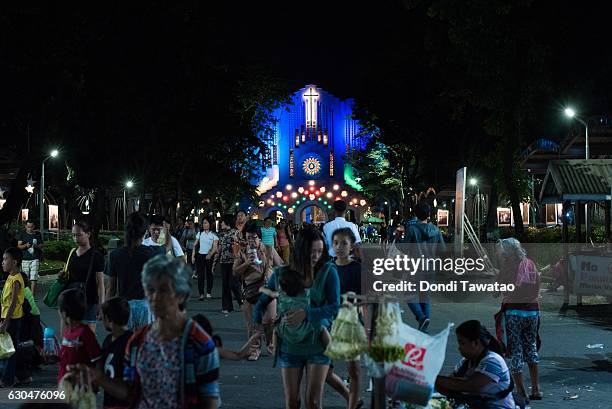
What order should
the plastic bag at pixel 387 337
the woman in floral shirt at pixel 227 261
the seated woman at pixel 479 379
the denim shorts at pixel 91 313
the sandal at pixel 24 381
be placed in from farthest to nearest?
the woman in floral shirt at pixel 227 261, the sandal at pixel 24 381, the denim shorts at pixel 91 313, the seated woman at pixel 479 379, the plastic bag at pixel 387 337

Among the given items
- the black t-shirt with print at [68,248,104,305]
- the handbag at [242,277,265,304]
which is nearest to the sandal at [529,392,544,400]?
the handbag at [242,277,265,304]

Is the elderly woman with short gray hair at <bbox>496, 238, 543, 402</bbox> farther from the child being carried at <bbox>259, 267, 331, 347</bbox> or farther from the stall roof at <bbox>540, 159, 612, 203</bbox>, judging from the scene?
the stall roof at <bbox>540, 159, 612, 203</bbox>

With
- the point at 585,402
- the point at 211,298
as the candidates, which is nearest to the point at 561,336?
the point at 585,402

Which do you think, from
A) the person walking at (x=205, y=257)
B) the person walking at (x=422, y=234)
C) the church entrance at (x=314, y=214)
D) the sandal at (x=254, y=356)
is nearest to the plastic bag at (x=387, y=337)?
the sandal at (x=254, y=356)

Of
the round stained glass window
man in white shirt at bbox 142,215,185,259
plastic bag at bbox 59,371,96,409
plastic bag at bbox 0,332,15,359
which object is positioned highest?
the round stained glass window

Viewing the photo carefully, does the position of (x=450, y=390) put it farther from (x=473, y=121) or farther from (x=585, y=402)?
(x=473, y=121)

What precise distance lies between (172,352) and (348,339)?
112cm

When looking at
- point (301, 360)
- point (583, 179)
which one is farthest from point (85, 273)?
point (583, 179)

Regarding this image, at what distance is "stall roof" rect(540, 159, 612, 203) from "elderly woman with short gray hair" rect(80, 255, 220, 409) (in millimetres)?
15824

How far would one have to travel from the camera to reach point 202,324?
15.2 ft

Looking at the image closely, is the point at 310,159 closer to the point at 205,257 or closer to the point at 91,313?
the point at 205,257

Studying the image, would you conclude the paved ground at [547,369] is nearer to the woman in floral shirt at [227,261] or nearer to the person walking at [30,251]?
the woman in floral shirt at [227,261]

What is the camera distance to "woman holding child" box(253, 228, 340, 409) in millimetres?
5723

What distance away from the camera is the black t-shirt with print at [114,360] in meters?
4.26
